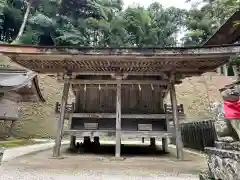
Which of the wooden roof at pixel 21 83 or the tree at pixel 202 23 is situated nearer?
the wooden roof at pixel 21 83

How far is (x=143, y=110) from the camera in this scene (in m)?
9.11

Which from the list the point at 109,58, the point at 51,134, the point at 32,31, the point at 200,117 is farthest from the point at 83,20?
the point at 109,58

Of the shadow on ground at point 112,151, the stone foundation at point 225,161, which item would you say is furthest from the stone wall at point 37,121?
the stone foundation at point 225,161

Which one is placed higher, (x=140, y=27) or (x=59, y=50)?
(x=140, y=27)

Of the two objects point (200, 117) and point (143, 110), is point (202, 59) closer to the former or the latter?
point (143, 110)

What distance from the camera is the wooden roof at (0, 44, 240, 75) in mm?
6418

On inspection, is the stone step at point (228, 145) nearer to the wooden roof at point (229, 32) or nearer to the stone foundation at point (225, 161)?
the stone foundation at point (225, 161)

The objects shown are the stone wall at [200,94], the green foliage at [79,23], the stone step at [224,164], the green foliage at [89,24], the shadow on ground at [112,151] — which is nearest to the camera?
the stone step at [224,164]

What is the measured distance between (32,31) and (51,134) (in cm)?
1463

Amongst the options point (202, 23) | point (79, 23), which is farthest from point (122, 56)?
point (202, 23)

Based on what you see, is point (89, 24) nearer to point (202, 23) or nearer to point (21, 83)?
point (202, 23)

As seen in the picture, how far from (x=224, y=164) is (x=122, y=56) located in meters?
4.54

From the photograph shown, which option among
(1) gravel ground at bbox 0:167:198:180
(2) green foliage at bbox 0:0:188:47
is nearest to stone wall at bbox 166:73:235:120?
(2) green foliage at bbox 0:0:188:47

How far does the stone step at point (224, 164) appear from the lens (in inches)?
101
